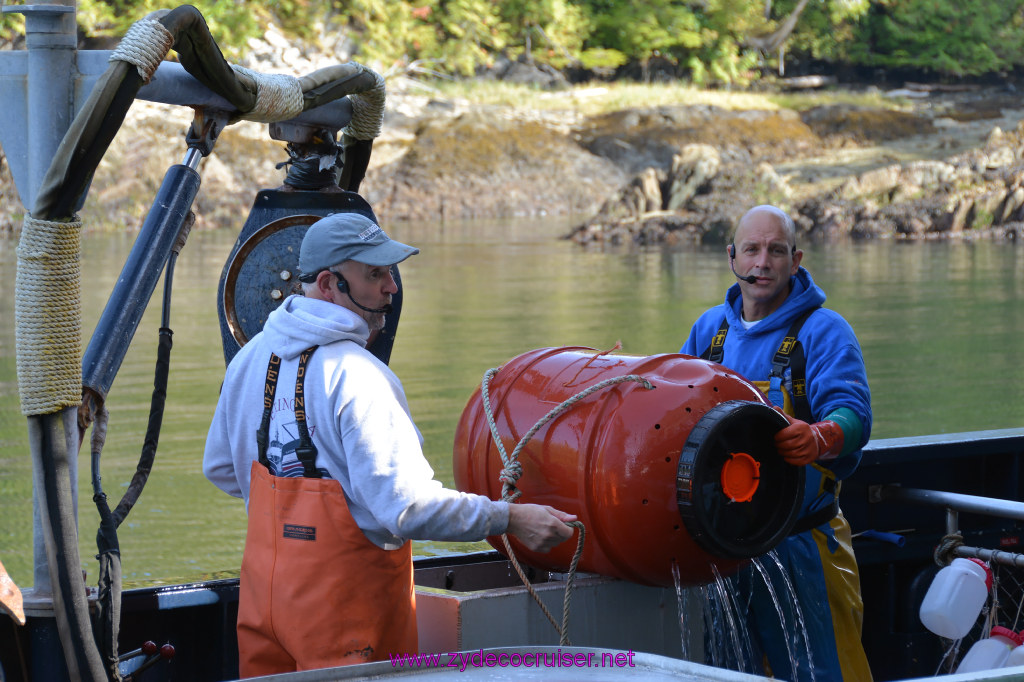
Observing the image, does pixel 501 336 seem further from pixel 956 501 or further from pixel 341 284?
pixel 341 284

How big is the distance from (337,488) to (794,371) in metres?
1.44

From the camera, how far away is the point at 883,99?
40.3 meters

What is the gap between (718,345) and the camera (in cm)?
355

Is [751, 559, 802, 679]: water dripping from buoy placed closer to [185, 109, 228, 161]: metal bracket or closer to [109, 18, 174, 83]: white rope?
[185, 109, 228, 161]: metal bracket

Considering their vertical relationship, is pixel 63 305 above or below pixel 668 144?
below

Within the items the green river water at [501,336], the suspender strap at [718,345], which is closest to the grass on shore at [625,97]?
the green river water at [501,336]

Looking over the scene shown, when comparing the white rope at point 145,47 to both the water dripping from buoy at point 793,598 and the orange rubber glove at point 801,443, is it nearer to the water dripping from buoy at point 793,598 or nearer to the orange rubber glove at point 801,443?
the orange rubber glove at point 801,443

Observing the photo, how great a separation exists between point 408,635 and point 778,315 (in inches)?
55.7

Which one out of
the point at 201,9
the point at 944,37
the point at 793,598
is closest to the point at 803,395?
the point at 793,598


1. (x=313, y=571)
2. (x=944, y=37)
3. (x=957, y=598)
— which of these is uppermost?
(x=944, y=37)

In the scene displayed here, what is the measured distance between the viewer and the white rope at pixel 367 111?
152 inches

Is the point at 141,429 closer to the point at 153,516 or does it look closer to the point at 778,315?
the point at 153,516

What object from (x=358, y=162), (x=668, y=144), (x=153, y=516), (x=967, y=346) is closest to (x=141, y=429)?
→ (x=153, y=516)

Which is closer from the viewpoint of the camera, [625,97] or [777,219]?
[777,219]
